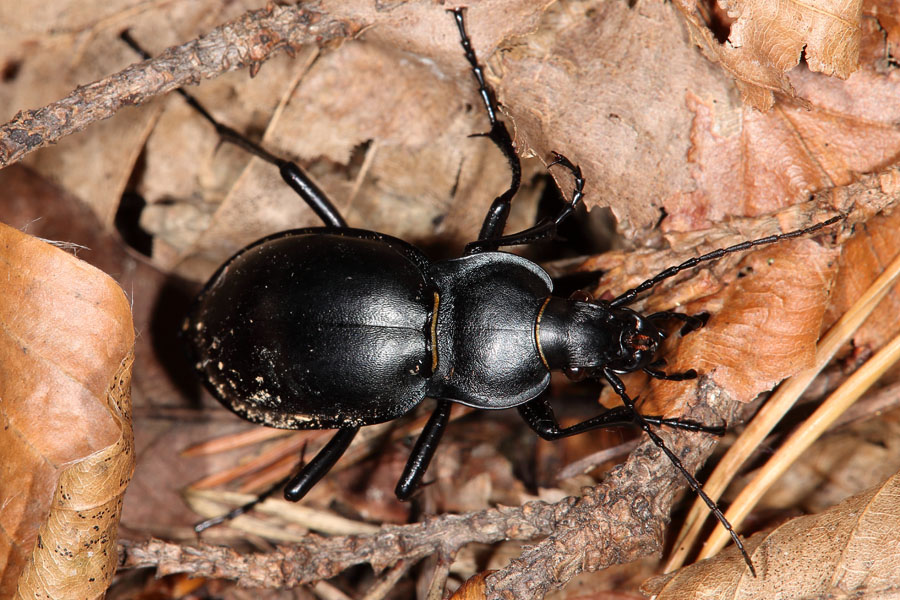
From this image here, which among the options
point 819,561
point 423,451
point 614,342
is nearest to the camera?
point 819,561

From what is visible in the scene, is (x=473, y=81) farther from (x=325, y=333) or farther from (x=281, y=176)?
(x=325, y=333)

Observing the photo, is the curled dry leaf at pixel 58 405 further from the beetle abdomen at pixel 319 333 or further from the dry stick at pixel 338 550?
the beetle abdomen at pixel 319 333

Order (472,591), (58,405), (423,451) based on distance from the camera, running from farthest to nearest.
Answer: (423,451)
(472,591)
(58,405)

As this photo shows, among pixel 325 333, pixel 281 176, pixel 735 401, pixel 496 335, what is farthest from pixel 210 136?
pixel 735 401

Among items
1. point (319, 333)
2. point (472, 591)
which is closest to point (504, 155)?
point (319, 333)

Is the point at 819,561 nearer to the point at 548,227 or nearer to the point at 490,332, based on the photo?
the point at 490,332

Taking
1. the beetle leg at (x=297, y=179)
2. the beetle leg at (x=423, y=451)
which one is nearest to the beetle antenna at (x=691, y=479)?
the beetle leg at (x=423, y=451)

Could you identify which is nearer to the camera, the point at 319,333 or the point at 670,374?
the point at 670,374

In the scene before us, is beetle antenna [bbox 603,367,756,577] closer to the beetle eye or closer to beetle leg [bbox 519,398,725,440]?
beetle leg [bbox 519,398,725,440]
